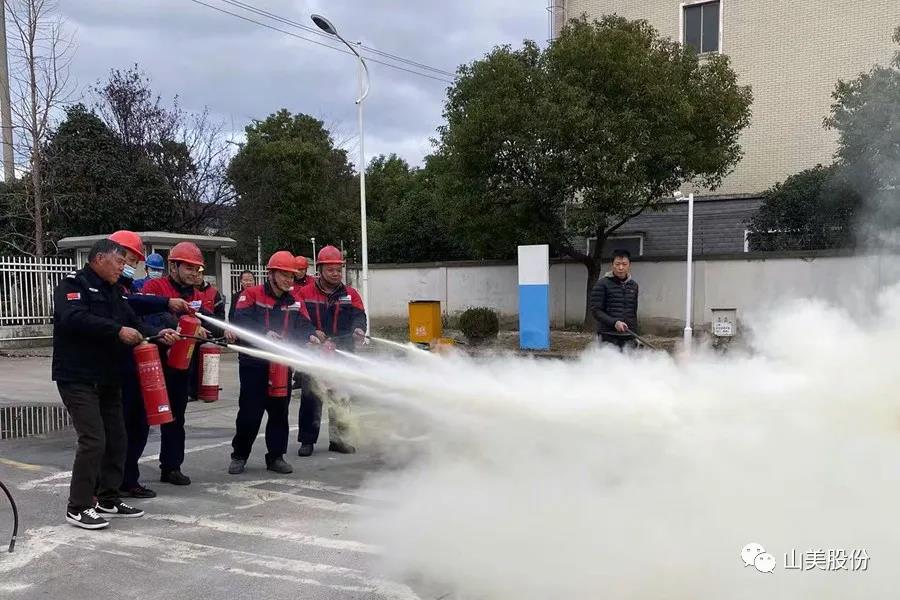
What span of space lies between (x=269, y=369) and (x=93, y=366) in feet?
5.35

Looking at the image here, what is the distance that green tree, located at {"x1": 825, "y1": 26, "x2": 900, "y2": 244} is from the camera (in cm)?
1229

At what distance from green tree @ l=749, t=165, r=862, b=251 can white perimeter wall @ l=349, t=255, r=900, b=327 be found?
2.15 m

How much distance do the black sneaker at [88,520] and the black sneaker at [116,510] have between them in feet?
0.69

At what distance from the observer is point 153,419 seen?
16.6ft

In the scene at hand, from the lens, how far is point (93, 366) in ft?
15.6

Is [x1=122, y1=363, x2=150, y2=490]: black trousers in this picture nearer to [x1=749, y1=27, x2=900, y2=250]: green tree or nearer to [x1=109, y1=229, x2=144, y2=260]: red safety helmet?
[x1=109, y1=229, x2=144, y2=260]: red safety helmet

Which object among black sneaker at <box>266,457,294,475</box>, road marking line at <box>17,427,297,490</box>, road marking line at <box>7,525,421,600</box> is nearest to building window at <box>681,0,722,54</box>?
road marking line at <box>17,427,297,490</box>

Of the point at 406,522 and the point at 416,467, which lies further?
the point at 416,467

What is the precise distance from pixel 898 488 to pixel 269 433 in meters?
4.72

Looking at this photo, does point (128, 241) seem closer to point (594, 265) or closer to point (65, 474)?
point (65, 474)

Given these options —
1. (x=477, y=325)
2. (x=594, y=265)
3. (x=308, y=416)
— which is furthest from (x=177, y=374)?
(x=594, y=265)

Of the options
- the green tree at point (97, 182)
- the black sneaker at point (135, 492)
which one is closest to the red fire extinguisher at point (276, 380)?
the black sneaker at point (135, 492)

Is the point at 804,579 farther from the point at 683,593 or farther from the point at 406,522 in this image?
the point at 406,522

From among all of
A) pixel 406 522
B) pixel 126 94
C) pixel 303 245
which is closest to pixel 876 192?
pixel 406 522
